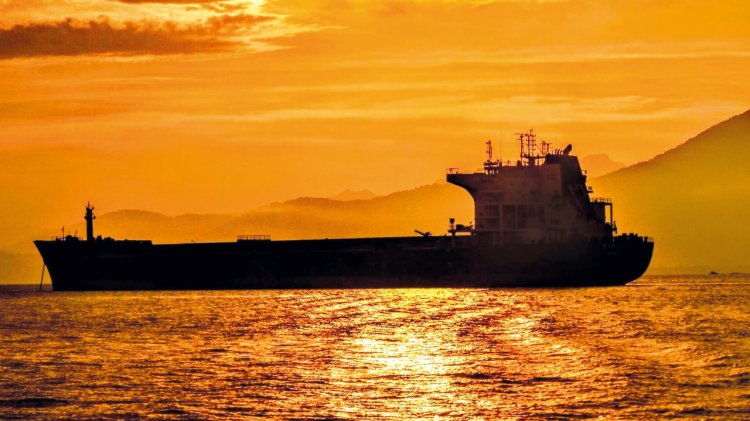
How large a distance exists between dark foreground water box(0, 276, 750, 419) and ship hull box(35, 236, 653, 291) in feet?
80.5

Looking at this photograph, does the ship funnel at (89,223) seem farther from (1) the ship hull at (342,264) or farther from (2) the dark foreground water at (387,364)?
(2) the dark foreground water at (387,364)

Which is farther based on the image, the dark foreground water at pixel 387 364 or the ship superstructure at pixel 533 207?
the ship superstructure at pixel 533 207

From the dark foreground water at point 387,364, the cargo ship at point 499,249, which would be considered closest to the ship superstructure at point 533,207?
the cargo ship at point 499,249

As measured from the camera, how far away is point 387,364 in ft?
119

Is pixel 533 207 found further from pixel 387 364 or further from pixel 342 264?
pixel 387 364

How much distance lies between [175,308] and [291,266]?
28.8m

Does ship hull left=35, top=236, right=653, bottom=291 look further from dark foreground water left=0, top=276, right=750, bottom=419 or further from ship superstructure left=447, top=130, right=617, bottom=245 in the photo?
dark foreground water left=0, top=276, right=750, bottom=419

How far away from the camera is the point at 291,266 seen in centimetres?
10325

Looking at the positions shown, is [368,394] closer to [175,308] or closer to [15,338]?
[15,338]

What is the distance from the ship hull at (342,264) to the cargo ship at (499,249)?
10cm

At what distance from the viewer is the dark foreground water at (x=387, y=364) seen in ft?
92.5

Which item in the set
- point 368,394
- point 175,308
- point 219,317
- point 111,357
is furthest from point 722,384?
point 175,308

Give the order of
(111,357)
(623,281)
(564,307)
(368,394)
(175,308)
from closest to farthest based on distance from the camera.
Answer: (368,394), (111,357), (564,307), (175,308), (623,281)

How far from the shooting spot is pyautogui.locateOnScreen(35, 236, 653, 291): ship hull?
297ft
